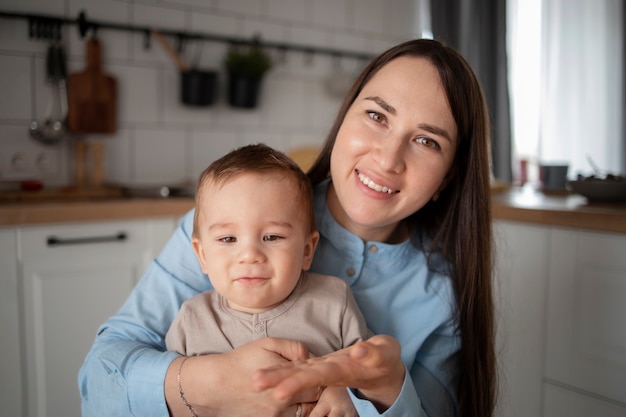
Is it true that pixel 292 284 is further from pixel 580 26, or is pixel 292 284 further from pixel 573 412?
pixel 580 26

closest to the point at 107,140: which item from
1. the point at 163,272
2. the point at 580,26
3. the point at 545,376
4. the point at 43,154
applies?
the point at 43,154

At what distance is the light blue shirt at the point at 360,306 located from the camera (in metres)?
0.95

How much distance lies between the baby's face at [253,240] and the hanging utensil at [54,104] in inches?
59.3

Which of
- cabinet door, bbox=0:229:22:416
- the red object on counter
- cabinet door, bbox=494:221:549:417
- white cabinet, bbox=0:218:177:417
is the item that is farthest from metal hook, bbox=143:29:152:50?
cabinet door, bbox=494:221:549:417

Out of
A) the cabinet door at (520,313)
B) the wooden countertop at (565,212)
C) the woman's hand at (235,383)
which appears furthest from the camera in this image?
the cabinet door at (520,313)

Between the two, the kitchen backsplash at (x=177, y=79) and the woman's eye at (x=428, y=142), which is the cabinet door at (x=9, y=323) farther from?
the woman's eye at (x=428, y=142)

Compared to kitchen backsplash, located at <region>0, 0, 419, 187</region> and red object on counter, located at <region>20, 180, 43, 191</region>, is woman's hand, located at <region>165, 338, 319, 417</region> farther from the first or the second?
kitchen backsplash, located at <region>0, 0, 419, 187</region>

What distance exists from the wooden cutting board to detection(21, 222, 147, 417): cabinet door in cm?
56

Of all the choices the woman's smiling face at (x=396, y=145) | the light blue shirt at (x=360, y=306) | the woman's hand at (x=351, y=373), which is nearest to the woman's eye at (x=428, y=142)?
the woman's smiling face at (x=396, y=145)

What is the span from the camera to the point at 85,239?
1.78m

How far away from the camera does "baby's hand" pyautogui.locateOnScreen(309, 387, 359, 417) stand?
2.63ft

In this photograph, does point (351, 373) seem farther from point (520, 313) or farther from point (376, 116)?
point (520, 313)

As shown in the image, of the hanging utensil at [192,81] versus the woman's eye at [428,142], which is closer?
the woman's eye at [428,142]

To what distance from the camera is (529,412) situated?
1.61 meters
